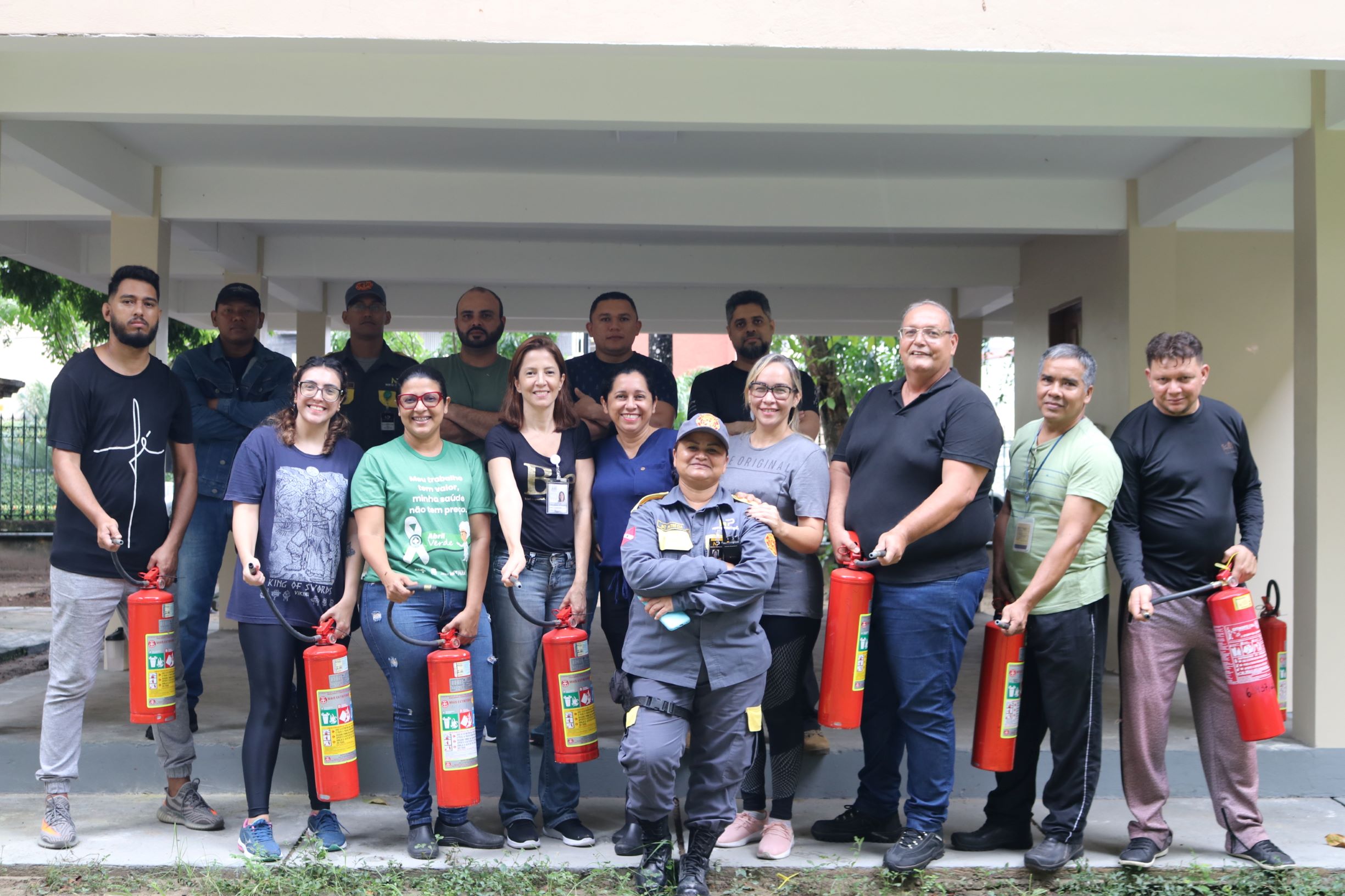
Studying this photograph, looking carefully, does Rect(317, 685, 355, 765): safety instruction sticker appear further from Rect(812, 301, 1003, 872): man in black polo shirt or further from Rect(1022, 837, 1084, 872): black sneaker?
Rect(1022, 837, 1084, 872): black sneaker

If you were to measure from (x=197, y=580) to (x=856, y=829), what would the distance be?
2.90 m

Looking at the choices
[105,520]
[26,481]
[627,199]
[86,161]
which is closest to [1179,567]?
[105,520]

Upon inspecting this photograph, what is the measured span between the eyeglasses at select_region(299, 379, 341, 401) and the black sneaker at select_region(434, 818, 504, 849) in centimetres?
160

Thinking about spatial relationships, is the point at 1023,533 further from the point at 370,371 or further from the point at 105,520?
the point at 105,520

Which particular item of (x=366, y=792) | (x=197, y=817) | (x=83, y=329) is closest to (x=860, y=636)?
(x=366, y=792)

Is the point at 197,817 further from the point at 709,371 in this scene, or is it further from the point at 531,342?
the point at 709,371

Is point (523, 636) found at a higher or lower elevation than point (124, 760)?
higher

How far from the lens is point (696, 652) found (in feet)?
12.0

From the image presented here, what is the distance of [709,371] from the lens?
5102 millimetres

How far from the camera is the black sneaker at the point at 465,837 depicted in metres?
4.01

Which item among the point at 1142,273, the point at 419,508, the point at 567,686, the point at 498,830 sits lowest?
the point at 498,830

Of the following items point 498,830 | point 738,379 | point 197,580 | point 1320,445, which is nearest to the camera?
point 498,830

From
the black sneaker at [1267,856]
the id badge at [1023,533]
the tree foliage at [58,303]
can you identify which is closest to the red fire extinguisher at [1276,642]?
the black sneaker at [1267,856]

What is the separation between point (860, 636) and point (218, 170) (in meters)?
4.99
